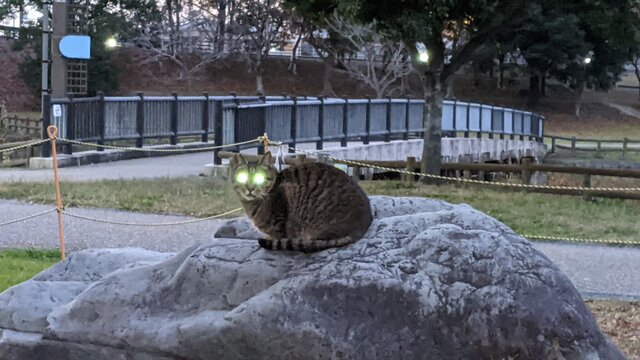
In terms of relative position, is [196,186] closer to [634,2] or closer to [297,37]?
[634,2]

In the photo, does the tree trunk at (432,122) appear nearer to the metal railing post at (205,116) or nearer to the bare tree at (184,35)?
the metal railing post at (205,116)

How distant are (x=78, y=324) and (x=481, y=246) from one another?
103 inches

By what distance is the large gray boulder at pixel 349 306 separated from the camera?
500cm

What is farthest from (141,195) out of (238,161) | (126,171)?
(238,161)

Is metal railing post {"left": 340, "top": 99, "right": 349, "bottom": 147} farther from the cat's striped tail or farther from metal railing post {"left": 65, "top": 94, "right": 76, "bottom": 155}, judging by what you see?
the cat's striped tail

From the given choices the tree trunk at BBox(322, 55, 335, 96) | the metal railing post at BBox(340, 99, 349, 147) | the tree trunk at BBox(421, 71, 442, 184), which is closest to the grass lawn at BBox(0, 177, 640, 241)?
the tree trunk at BBox(421, 71, 442, 184)

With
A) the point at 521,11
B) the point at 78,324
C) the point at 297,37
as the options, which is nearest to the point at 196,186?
the point at 521,11

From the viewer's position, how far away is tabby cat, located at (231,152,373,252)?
536cm

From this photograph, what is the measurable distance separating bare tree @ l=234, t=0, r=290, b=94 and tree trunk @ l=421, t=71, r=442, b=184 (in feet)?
116

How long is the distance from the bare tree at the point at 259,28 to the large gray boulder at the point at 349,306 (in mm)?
49655

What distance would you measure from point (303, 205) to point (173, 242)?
6.54 meters

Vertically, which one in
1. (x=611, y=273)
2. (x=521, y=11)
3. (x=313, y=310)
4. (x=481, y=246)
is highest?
(x=521, y=11)

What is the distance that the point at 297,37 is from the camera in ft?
204

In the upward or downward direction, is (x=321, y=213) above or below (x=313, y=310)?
above
